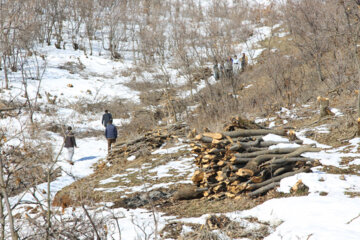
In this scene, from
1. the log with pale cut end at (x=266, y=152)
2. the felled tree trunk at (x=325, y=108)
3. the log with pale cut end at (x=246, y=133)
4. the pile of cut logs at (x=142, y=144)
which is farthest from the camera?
the pile of cut logs at (x=142, y=144)

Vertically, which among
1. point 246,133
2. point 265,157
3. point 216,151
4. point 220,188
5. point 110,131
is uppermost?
point 246,133

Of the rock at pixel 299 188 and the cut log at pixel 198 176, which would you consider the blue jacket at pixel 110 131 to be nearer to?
the cut log at pixel 198 176

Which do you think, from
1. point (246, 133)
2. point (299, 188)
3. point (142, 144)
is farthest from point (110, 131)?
point (299, 188)

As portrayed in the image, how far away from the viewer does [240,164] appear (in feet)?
19.0

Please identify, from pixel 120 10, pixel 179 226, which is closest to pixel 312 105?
pixel 179 226

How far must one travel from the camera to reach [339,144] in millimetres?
7824

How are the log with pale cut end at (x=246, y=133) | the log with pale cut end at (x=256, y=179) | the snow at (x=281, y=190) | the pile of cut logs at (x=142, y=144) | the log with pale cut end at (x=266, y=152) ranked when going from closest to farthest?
the snow at (x=281, y=190) → the log with pale cut end at (x=256, y=179) → the log with pale cut end at (x=266, y=152) → the log with pale cut end at (x=246, y=133) → the pile of cut logs at (x=142, y=144)

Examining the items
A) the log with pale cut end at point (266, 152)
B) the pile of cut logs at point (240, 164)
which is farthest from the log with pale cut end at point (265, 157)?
the log with pale cut end at point (266, 152)

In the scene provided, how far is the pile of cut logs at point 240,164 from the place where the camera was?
219 inches

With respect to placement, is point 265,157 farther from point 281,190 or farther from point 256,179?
point 281,190

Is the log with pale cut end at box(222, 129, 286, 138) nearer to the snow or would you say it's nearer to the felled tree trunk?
the snow

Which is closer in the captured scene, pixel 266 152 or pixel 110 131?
pixel 266 152

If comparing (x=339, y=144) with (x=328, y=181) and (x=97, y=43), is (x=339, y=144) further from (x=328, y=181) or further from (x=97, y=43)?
(x=97, y=43)

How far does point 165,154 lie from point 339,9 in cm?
1275
